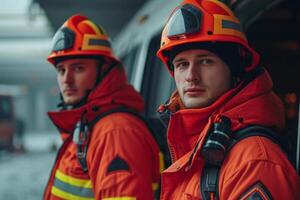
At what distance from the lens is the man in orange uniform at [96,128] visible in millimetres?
2352

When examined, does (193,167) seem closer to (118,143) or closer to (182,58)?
(182,58)

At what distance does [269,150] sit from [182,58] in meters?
0.55

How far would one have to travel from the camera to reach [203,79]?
6.07 feet

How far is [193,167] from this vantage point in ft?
5.71

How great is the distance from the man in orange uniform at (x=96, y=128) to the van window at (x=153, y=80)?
89 cm

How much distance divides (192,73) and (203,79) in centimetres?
5

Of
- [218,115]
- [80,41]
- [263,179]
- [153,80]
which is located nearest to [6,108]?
[153,80]

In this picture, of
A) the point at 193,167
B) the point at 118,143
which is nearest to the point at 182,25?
the point at 193,167

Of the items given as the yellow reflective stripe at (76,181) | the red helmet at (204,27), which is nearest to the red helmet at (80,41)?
the yellow reflective stripe at (76,181)

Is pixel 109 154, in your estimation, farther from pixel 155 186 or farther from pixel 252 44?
pixel 252 44

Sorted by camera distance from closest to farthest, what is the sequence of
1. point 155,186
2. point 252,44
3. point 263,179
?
point 263,179 < point 155,186 < point 252,44

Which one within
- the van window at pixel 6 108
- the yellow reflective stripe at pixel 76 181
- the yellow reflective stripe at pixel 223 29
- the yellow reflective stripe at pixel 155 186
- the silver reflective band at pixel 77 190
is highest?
the yellow reflective stripe at pixel 223 29

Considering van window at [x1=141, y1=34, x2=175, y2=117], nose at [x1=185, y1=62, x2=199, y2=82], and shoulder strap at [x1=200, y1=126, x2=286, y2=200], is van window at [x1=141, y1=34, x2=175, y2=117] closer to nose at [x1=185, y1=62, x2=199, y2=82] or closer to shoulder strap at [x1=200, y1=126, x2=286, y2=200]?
nose at [x1=185, y1=62, x2=199, y2=82]

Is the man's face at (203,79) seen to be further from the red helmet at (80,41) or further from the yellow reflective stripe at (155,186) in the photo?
the red helmet at (80,41)
